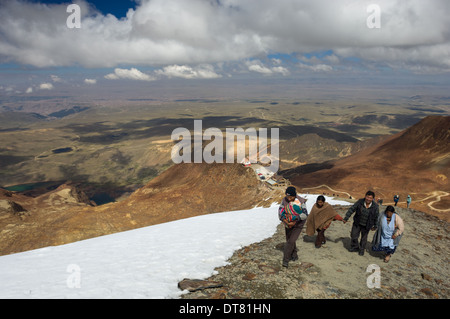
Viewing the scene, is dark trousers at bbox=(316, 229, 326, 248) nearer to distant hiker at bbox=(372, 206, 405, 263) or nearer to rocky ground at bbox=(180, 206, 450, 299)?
rocky ground at bbox=(180, 206, 450, 299)

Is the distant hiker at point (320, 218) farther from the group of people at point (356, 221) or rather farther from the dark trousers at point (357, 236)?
the dark trousers at point (357, 236)

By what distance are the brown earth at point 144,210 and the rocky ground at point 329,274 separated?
12.4 metres

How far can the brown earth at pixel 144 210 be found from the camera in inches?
888

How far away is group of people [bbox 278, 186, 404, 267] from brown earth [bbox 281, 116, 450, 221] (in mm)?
22142

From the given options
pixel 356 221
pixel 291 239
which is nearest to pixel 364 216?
pixel 356 221

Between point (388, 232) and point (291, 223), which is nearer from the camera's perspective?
point (291, 223)

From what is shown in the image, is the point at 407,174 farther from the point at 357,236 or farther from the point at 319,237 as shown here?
the point at 319,237

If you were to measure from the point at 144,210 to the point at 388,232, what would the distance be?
23.6 metres

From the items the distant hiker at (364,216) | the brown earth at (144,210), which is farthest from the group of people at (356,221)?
the brown earth at (144,210)

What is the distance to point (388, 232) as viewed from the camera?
7461 millimetres

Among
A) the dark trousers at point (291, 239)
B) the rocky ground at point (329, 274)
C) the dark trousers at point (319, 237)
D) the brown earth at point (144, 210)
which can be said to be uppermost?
the dark trousers at point (291, 239)
